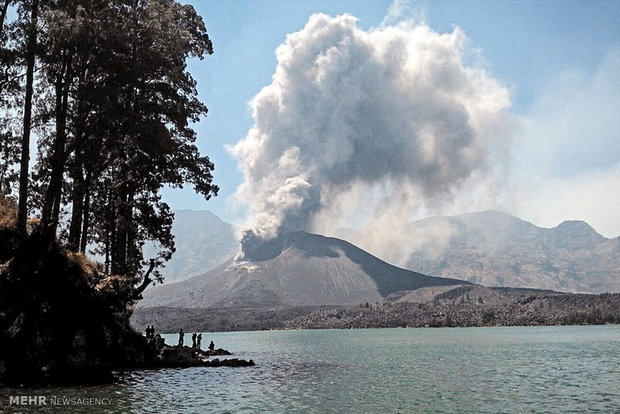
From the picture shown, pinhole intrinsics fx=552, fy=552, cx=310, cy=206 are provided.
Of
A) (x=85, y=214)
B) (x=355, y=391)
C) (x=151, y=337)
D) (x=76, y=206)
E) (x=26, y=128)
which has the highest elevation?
(x=26, y=128)

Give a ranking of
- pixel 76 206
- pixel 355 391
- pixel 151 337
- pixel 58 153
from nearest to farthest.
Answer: pixel 355 391
pixel 58 153
pixel 76 206
pixel 151 337

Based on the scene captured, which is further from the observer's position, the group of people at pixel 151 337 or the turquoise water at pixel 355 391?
the group of people at pixel 151 337

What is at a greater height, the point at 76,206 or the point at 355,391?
the point at 76,206

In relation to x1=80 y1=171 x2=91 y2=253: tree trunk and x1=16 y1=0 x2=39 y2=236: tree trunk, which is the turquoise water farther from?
x1=80 y1=171 x2=91 y2=253: tree trunk

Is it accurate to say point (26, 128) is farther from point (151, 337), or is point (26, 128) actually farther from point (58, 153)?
point (151, 337)

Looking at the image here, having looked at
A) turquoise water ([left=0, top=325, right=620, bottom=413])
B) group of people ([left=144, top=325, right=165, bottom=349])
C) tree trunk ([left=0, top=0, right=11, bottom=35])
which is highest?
tree trunk ([left=0, top=0, right=11, bottom=35])

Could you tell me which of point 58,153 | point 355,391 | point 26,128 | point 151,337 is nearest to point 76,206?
point 58,153

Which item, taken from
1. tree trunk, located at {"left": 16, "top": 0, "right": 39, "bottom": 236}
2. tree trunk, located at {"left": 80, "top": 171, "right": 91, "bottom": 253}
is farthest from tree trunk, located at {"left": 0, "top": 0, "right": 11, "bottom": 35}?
tree trunk, located at {"left": 80, "top": 171, "right": 91, "bottom": 253}

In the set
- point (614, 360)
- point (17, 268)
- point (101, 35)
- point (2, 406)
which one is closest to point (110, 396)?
point (2, 406)

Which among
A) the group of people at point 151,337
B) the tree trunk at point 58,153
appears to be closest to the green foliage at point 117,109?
the tree trunk at point 58,153

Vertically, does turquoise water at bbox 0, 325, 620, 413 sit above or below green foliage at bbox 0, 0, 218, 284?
below

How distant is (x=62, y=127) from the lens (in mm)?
40281

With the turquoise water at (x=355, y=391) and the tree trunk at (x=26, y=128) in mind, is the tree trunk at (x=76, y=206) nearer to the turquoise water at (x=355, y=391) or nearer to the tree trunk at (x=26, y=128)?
the tree trunk at (x=26, y=128)

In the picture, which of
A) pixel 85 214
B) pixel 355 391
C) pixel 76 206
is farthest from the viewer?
pixel 85 214
